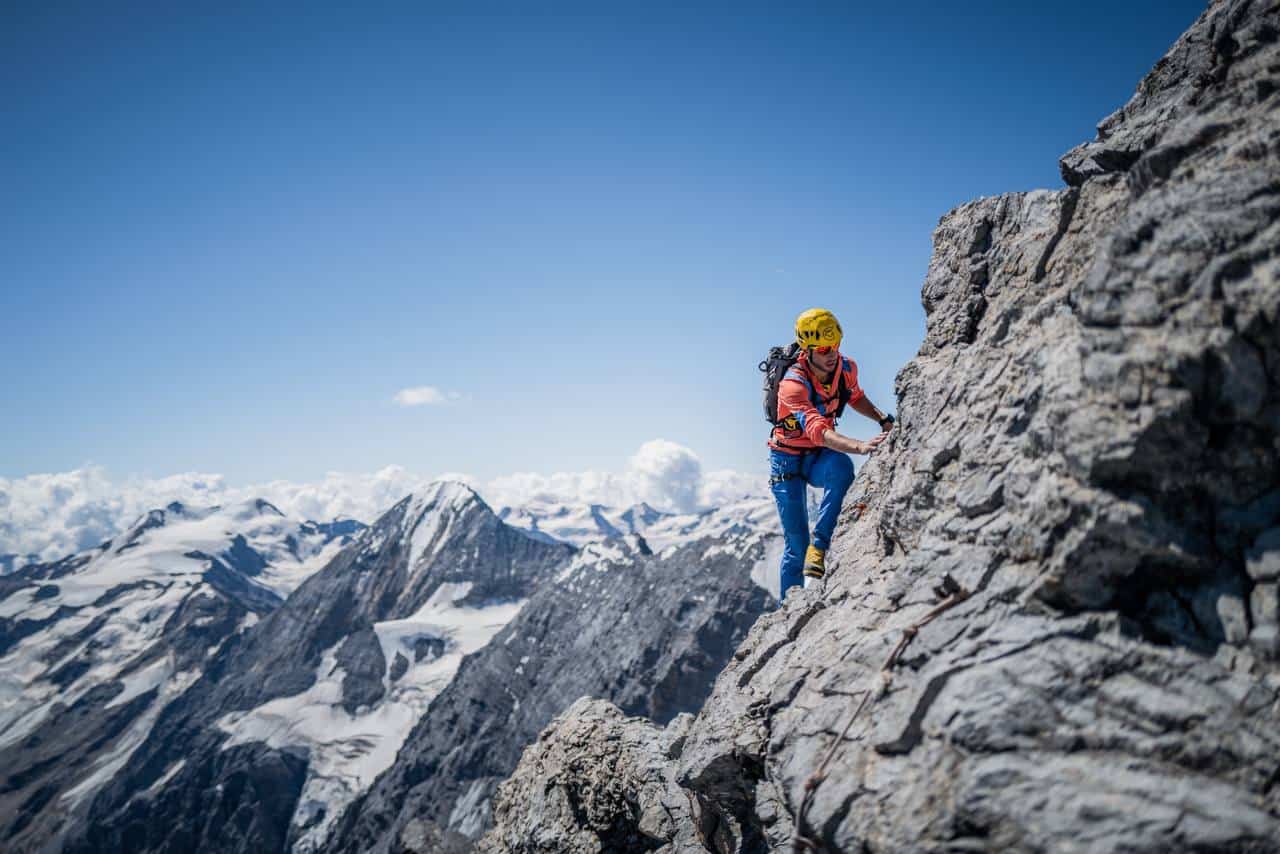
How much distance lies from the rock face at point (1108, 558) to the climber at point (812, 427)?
3.06m

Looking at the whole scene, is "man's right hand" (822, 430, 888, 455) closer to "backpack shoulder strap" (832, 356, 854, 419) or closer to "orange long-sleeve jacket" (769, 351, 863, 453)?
"orange long-sleeve jacket" (769, 351, 863, 453)

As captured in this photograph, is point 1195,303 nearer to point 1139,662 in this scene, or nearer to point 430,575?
point 1139,662

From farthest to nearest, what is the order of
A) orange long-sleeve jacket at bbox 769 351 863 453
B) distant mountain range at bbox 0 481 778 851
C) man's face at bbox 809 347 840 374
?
1. distant mountain range at bbox 0 481 778 851
2. man's face at bbox 809 347 840 374
3. orange long-sleeve jacket at bbox 769 351 863 453

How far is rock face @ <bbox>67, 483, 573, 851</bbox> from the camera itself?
109m

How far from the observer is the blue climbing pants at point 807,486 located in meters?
12.3

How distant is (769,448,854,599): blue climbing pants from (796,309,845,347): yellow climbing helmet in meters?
2.33

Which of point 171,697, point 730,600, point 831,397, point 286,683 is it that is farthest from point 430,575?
point 831,397

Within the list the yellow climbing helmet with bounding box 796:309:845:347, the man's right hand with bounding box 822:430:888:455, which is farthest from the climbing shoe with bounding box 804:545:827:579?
the yellow climbing helmet with bounding box 796:309:845:347

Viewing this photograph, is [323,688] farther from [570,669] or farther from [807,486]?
[807,486]

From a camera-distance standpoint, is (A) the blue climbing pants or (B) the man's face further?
(A) the blue climbing pants

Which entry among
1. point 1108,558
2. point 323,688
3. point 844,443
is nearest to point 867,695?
point 1108,558

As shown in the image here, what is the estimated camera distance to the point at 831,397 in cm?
1217

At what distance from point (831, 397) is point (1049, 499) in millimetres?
5985

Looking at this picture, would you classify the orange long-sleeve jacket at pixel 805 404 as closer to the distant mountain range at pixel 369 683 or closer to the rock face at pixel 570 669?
the rock face at pixel 570 669
